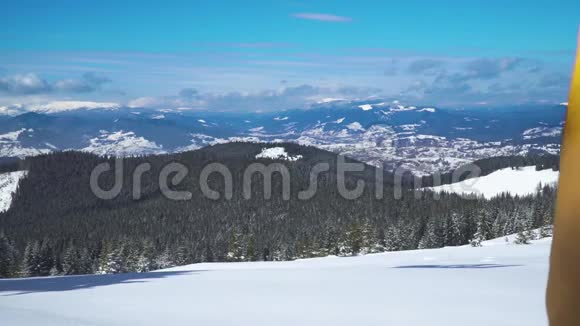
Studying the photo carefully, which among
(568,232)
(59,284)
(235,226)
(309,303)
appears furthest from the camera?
(235,226)

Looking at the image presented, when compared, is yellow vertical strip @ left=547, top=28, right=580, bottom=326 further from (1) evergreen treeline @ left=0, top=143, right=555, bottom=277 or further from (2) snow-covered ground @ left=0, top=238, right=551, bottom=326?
(1) evergreen treeline @ left=0, top=143, right=555, bottom=277

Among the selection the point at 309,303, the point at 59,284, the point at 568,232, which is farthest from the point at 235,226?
the point at 568,232

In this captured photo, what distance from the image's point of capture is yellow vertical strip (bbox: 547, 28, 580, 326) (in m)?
1.23

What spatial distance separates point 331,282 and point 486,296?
402 centimetres

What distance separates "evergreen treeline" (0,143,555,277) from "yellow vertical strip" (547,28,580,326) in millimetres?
48064

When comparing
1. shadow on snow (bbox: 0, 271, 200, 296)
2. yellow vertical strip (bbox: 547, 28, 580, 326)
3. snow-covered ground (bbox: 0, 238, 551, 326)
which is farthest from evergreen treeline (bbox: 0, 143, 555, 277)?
yellow vertical strip (bbox: 547, 28, 580, 326)

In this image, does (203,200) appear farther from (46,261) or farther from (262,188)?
(46,261)

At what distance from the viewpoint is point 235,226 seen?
357ft

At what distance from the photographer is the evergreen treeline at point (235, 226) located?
2640 inches

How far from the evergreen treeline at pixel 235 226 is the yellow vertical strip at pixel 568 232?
158ft

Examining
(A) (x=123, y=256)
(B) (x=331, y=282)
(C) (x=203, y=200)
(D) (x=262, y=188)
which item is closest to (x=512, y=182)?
(D) (x=262, y=188)

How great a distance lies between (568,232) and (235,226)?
10908cm

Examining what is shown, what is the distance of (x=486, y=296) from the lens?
8664 mm

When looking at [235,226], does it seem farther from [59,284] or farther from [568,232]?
[568,232]
